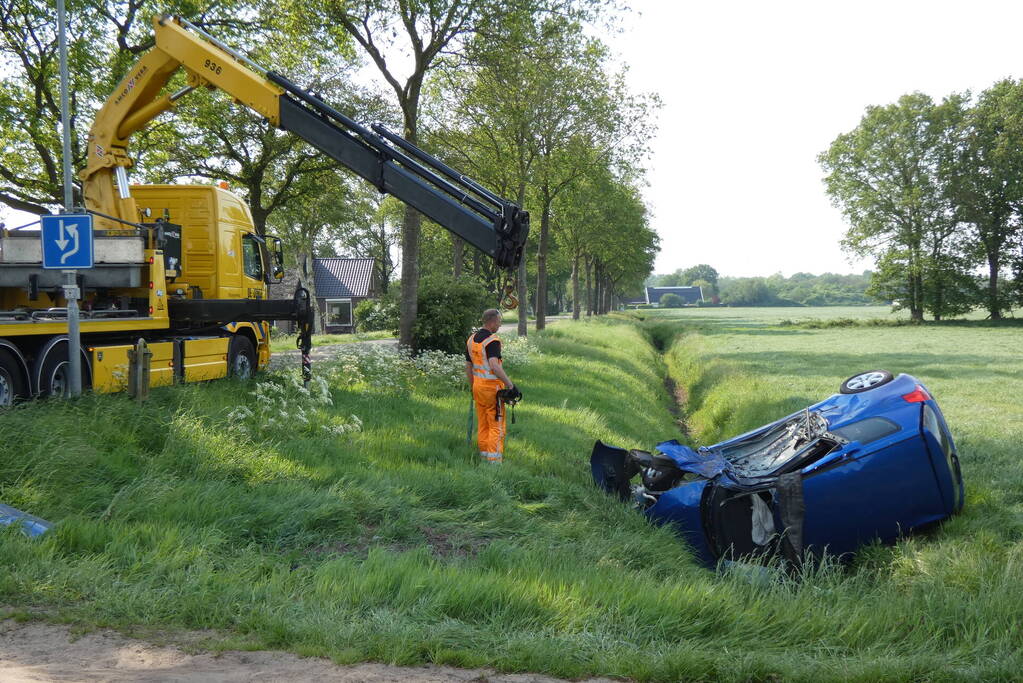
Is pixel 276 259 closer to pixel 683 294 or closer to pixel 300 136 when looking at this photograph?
pixel 300 136

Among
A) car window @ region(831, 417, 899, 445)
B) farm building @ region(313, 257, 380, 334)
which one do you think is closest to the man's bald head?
car window @ region(831, 417, 899, 445)

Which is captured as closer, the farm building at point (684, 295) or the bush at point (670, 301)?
the bush at point (670, 301)

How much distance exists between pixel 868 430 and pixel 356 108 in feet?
68.3

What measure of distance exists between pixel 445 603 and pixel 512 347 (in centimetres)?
1584

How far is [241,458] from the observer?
23.6 ft

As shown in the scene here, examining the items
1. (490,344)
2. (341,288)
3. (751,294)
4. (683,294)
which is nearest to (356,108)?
(490,344)

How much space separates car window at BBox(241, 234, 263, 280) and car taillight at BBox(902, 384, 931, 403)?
1124cm

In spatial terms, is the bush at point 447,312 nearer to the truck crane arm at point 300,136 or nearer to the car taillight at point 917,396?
the truck crane arm at point 300,136

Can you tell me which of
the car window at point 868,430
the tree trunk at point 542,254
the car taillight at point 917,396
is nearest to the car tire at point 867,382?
the car taillight at point 917,396

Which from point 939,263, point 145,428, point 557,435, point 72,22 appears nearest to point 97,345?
point 145,428

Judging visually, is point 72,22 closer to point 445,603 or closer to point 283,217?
point 283,217

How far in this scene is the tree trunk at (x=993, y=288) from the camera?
172 feet

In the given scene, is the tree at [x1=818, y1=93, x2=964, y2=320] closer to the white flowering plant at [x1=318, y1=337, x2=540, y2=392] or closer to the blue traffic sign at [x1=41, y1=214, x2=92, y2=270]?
the white flowering plant at [x1=318, y1=337, x2=540, y2=392]

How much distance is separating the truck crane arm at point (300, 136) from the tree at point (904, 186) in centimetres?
5095
